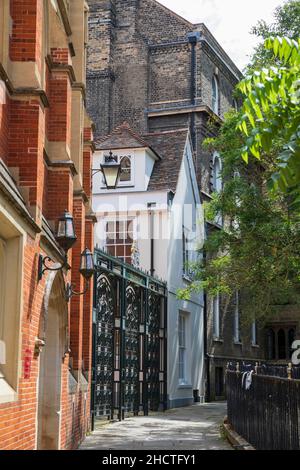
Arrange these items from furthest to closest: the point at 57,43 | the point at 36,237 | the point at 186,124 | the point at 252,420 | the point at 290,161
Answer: the point at 186,124 < the point at 252,420 < the point at 57,43 < the point at 36,237 < the point at 290,161

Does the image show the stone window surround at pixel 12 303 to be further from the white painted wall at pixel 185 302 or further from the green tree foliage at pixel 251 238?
the white painted wall at pixel 185 302

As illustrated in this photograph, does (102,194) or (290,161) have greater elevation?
(102,194)

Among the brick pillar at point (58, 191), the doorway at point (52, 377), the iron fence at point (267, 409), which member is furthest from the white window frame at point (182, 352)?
the brick pillar at point (58, 191)

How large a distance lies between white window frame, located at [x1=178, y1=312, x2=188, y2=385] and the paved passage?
392cm

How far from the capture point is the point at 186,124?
99.2 ft

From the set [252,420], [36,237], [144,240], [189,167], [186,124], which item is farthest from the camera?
[186,124]

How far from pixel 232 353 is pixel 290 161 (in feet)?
91.3

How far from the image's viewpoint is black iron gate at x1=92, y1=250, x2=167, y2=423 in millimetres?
16344

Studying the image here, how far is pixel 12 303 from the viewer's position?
7.59 meters

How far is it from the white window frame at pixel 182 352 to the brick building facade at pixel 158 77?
3.93m

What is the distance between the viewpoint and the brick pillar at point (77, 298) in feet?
42.7

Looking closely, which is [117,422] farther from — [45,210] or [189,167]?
[189,167]

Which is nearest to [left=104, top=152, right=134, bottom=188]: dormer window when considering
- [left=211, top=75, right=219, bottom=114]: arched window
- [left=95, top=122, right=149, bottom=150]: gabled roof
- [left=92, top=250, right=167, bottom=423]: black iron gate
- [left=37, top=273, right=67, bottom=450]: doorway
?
[left=95, top=122, right=149, bottom=150]: gabled roof

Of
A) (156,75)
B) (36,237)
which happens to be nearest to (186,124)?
(156,75)
